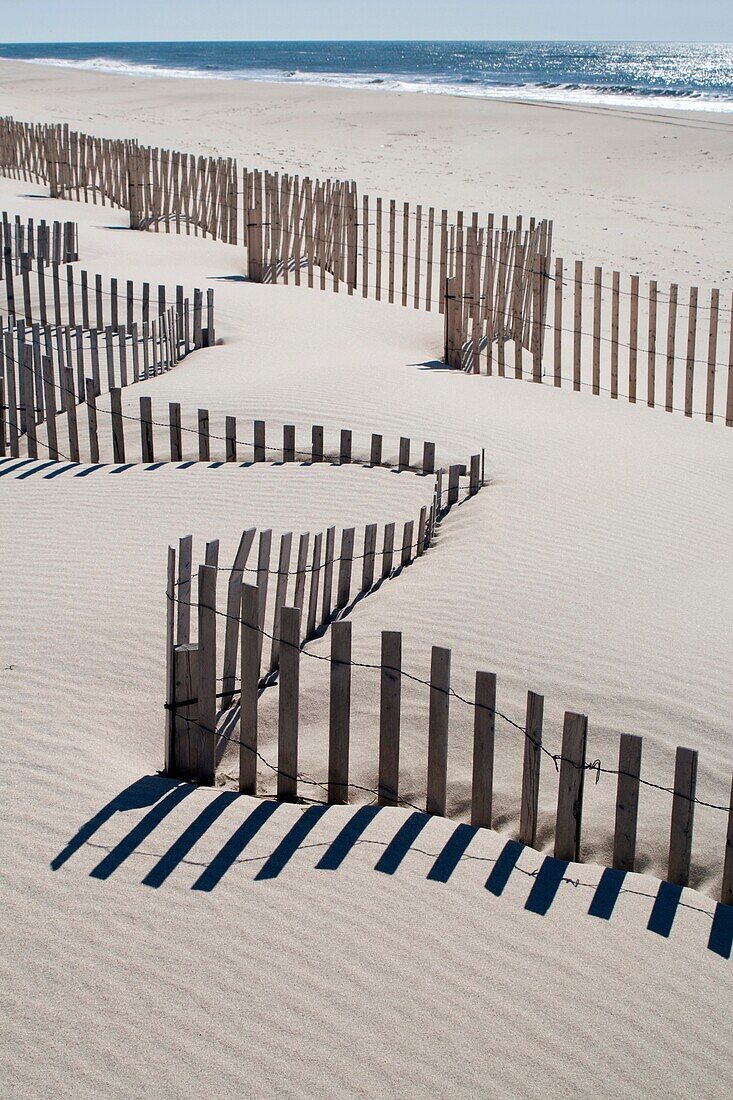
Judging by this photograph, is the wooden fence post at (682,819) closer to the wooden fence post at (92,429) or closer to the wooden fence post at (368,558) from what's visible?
the wooden fence post at (368,558)

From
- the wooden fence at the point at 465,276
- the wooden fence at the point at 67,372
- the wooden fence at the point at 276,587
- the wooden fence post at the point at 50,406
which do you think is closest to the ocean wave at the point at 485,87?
the wooden fence at the point at 465,276

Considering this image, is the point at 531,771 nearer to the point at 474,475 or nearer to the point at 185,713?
the point at 185,713

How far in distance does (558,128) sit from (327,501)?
96.8 feet

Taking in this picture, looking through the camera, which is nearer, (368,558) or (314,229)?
(368,558)

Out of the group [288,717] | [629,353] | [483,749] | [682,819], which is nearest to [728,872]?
[682,819]

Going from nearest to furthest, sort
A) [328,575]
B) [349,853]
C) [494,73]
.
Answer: [349,853] → [328,575] → [494,73]

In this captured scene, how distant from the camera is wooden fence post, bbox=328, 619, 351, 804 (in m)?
4.96

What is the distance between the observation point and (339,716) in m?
5.05

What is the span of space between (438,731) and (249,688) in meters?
0.85

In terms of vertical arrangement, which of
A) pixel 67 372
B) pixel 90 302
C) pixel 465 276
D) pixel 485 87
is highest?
pixel 485 87

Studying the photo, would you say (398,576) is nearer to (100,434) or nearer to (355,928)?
(355,928)

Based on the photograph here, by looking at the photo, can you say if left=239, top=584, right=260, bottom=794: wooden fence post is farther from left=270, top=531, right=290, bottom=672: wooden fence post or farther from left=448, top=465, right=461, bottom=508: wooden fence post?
left=448, top=465, right=461, bottom=508: wooden fence post

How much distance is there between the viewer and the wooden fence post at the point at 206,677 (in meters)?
5.14

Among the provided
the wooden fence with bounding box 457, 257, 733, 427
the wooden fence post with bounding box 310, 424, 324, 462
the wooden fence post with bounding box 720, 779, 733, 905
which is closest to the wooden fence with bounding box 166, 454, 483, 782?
the wooden fence post with bounding box 310, 424, 324, 462
